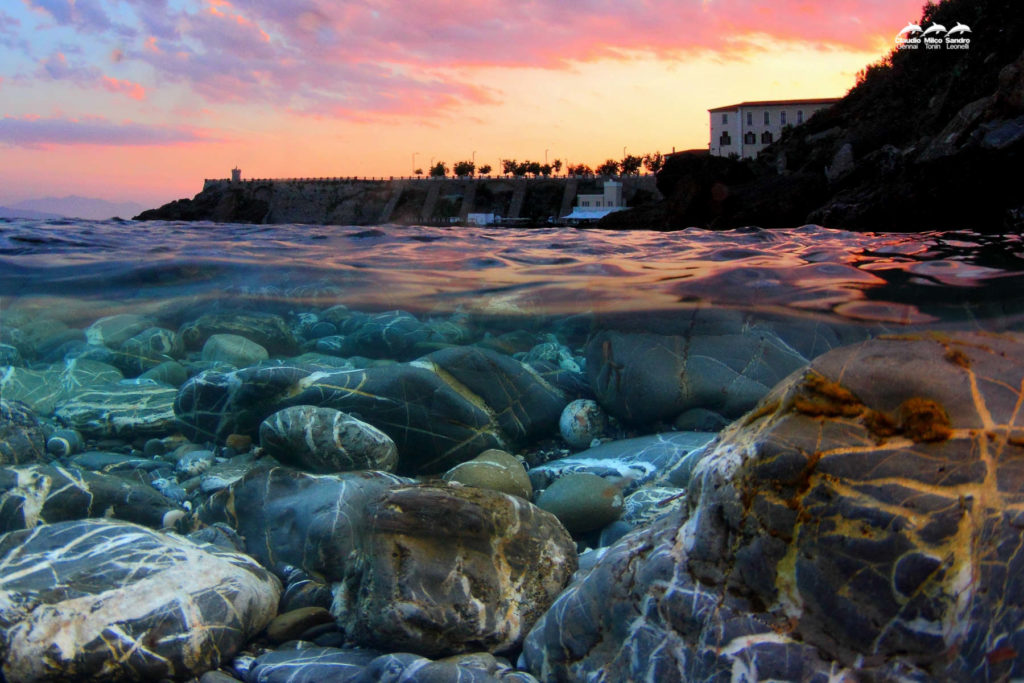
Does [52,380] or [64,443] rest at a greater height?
[52,380]

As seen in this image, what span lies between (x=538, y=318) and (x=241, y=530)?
14.4ft

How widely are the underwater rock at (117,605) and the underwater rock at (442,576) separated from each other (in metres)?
0.57

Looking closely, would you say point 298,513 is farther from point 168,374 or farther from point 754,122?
point 754,122

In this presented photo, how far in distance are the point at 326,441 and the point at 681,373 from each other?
333cm

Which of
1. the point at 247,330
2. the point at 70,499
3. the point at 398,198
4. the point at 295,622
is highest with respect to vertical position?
the point at 398,198

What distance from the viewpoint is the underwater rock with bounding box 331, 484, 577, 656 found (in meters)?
3.23

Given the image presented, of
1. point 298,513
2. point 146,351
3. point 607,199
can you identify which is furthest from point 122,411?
point 607,199

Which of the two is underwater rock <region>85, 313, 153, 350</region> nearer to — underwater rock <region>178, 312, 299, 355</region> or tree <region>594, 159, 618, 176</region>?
underwater rock <region>178, 312, 299, 355</region>

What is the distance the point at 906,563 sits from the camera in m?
2.07

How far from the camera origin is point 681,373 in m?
6.52

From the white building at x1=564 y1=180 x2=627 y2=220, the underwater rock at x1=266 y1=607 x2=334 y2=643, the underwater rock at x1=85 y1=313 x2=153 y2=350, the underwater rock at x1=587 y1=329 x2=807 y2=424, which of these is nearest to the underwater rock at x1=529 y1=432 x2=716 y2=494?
the underwater rock at x1=587 y1=329 x2=807 y2=424

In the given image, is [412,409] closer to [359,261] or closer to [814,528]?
[814,528]

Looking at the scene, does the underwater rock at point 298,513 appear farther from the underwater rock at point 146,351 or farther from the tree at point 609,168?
the tree at point 609,168

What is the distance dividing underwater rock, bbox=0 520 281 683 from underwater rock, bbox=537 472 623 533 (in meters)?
1.82
